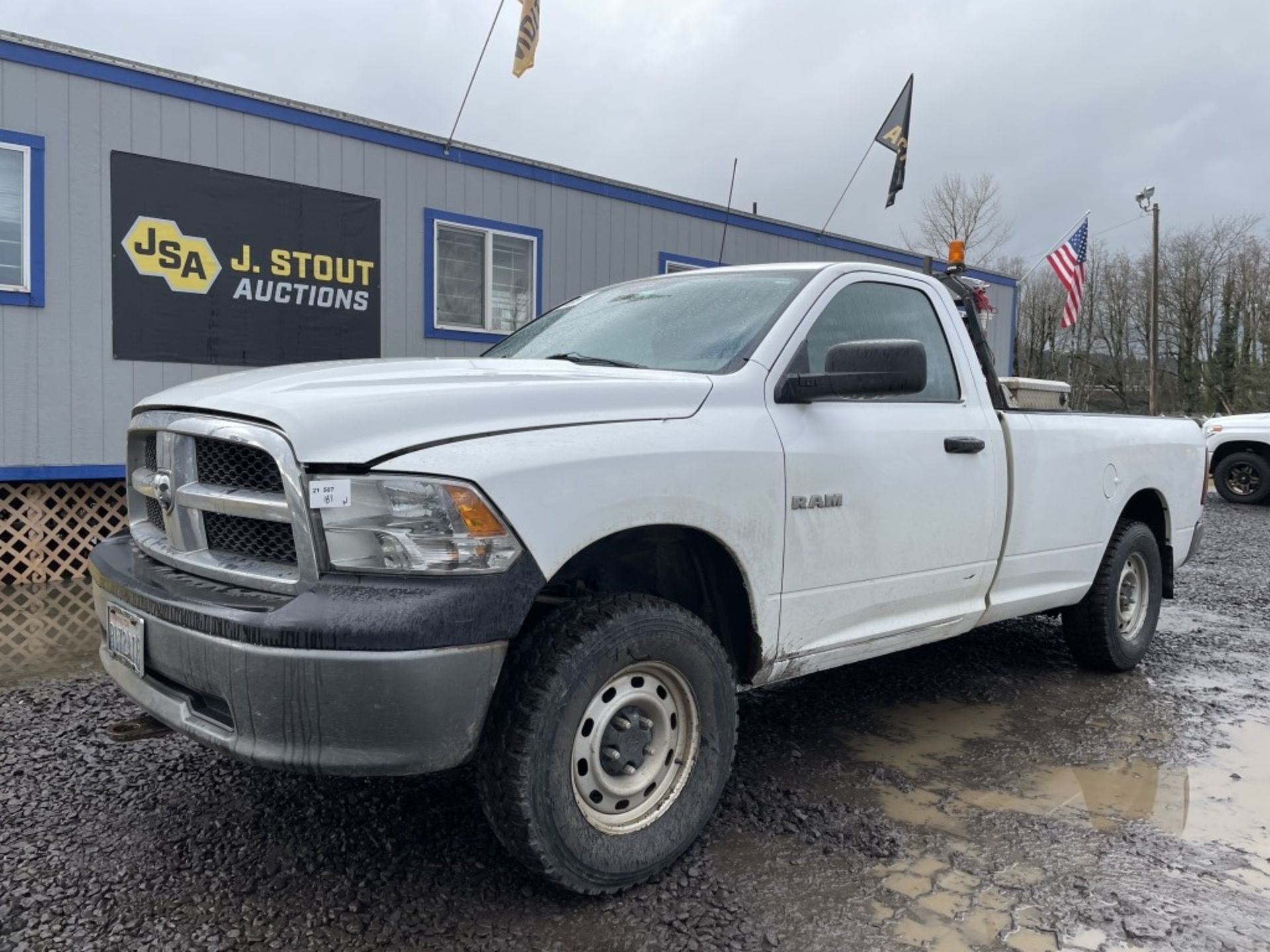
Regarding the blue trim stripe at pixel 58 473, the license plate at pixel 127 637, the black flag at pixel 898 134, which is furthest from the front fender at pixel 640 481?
the black flag at pixel 898 134

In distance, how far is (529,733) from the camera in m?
2.35

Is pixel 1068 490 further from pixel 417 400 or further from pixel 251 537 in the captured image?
→ pixel 251 537

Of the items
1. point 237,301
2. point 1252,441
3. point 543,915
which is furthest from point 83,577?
point 1252,441

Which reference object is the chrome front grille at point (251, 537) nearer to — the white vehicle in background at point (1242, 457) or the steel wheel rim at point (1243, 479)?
the white vehicle in background at point (1242, 457)

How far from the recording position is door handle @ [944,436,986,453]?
3.63 metres

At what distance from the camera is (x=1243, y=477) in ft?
46.6

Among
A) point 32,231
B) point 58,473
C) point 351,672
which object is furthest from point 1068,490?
point 32,231

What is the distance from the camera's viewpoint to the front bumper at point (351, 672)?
2.14 m

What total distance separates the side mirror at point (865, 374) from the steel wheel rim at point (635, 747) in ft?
3.28

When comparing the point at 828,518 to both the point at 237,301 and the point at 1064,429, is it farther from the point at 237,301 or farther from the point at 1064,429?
the point at 237,301

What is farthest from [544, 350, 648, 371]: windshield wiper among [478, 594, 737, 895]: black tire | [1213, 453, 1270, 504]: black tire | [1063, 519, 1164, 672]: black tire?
[1213, 453, 1270, 504]: black tire

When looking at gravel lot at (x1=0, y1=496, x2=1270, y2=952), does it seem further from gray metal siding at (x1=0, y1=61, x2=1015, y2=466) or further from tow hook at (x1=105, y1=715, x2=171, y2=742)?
gray metal siding at (x1=0, y1=61, x2=1015, y2=466)

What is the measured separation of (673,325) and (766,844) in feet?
5.94

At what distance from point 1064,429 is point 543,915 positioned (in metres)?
3.16
